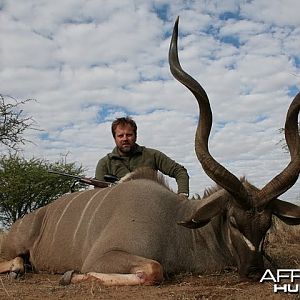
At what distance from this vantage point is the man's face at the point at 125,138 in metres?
5.06

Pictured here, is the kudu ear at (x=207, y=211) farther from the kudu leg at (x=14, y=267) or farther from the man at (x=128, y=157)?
the kudu leg at (x=14, y=267)

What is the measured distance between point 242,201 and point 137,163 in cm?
195

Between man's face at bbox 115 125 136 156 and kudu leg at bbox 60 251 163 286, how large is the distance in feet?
5.78

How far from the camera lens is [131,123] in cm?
515

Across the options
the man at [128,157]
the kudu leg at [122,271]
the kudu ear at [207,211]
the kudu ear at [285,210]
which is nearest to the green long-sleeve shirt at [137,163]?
the man at [128,157]

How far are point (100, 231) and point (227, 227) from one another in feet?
2.91

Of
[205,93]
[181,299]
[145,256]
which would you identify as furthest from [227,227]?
[181,299]

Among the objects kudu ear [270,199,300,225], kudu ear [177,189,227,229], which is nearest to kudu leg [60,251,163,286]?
kudu ear [177,189,227,229]

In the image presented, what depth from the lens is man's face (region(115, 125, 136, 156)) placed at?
5.06m

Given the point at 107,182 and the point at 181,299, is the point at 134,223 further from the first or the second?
the point at 107,182

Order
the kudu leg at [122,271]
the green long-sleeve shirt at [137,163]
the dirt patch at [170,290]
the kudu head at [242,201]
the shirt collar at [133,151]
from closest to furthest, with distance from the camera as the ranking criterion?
the dirt patch at [170,290]
the kudu leg at [122,271]
the kudu head at [242,201]
the green long-sleeve shirt at [137,163]
the shirt collar at [133,151]

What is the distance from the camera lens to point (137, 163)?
16.8ft

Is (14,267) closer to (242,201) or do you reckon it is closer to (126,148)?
(126,148)

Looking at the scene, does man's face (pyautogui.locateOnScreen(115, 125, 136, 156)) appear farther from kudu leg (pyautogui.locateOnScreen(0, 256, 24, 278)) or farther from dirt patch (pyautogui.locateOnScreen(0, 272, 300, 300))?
dirt patch (pyautogui.locateOnScreen(0, 272, 300, 300))
